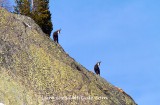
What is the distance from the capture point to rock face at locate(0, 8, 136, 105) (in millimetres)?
29328

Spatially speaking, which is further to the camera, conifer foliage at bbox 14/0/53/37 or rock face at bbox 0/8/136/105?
conifer foliage at bbox 14/0/53/37

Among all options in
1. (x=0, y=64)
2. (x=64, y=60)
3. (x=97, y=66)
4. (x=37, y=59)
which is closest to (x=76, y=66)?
(x=64, y=60)

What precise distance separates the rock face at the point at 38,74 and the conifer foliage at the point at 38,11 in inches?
531

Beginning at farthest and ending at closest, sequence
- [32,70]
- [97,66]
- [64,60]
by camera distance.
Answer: [97,66]
[64,60]
[32,70]

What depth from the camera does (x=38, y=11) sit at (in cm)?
5059

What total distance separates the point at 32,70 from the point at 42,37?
3.86m

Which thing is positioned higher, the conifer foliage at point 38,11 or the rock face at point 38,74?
the conifer foliage at point 38,11

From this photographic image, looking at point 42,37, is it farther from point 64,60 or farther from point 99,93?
point 99,93

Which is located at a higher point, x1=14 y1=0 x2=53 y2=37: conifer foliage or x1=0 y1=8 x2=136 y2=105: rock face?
x1=14 y1=0 x2=53 y2=37: conifer foliage

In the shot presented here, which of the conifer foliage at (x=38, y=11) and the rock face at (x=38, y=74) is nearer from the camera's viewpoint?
the rock face at (x=38, y=74)

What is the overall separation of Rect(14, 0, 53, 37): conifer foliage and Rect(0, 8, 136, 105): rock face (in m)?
13.5

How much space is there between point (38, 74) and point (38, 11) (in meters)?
20.2

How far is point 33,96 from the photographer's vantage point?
29.2 metres

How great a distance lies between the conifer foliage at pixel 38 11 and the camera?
161ft
